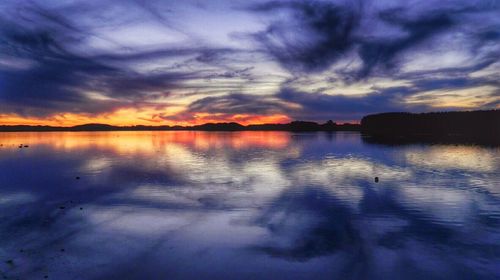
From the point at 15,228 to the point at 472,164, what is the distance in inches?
1907

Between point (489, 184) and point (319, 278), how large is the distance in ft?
84.8

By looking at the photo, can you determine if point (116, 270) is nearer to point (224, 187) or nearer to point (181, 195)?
point (181, 195)

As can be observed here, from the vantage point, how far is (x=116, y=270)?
Answer: 12078mm

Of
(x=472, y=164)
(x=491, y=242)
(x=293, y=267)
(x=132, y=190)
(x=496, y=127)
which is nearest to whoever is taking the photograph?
(x=293, y=267)

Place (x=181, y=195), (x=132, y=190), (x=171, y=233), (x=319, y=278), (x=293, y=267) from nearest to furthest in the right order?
1. (x=319, y=278)
2. (x=293, y=267)
3. (x=171, y=233)
4. (x=181, y=195)
5. (x=132, y=190)

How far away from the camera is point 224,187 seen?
2855cm

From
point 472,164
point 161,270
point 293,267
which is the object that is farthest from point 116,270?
point 472,164

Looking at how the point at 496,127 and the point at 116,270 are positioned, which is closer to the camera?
the point at 116,270

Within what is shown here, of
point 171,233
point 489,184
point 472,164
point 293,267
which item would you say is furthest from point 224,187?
point 472,164

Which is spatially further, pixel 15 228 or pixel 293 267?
pixel 15 228

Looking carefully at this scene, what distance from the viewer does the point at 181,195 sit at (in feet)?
83.6

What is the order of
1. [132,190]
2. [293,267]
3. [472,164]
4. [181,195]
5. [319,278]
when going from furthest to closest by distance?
[472,164]
[132,190]
[181,195]
[293,267]
[319,278]

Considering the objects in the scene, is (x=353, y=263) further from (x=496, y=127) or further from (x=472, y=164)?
(x=496, y=127)

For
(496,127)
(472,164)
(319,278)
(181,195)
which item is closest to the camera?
(319,278)
